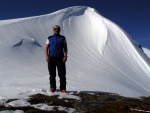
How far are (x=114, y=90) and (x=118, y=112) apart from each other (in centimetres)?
865

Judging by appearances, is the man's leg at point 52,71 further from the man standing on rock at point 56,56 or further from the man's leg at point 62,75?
the man's leg at point 62,75

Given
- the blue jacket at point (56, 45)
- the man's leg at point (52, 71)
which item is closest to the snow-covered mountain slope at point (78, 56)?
the man's leg at point (52, 71)

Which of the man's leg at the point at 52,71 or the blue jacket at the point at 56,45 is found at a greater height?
the blue jacket at the point at 56,45

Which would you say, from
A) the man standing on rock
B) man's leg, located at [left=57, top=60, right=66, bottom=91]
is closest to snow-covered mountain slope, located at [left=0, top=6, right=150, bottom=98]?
the man standing on rock

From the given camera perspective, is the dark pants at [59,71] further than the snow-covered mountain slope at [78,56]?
No

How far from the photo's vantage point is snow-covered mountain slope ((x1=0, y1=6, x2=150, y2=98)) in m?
19.5

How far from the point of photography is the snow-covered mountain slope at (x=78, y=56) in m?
19.5

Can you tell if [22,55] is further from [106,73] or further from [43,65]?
[106,73]

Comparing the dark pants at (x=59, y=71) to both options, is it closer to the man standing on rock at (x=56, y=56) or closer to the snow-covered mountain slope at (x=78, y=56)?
the man standing on rock at (x=56, y=56)

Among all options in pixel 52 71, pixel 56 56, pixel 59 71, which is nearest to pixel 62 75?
pixel 59 71

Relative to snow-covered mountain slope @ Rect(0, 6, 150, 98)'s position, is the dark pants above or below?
below

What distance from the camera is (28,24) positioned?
31375mm

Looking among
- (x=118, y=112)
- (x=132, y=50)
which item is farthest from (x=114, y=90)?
(x=132, y=50)

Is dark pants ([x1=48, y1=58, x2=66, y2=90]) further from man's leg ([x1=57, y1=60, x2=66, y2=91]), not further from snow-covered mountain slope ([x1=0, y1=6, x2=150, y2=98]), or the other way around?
snow-covered mountain slope ([x1=0, y1=6, x2=150, y2=98])
